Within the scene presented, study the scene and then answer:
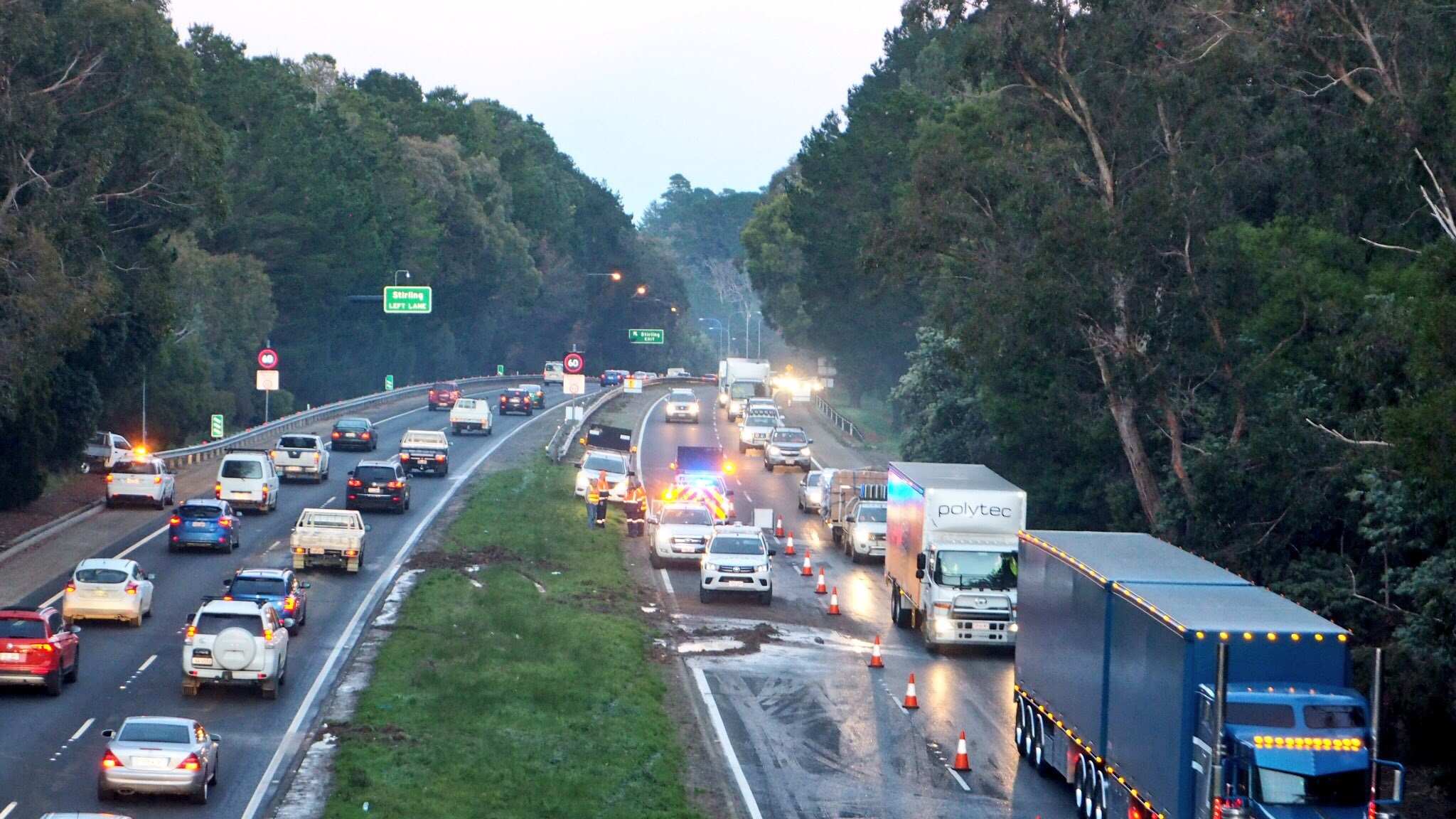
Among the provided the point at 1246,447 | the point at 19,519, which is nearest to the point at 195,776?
the point at 1246,447

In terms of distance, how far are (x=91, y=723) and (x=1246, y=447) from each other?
74.4 feet

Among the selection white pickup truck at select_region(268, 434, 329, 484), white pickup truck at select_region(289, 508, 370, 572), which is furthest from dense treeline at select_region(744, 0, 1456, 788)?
white pickup truck at select_region(268, 434, 329, 484)

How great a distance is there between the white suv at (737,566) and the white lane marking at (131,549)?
47.2 ft

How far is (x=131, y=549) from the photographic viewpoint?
41531 mm

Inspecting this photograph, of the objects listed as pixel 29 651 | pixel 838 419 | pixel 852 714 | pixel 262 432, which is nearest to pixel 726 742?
pixel 852 714

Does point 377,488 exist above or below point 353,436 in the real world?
below

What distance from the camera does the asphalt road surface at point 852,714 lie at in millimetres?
21312

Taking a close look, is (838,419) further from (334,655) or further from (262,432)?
(334,655)

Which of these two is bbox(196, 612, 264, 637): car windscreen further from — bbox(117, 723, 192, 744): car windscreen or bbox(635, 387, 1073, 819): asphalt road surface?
bbox(635, 387, 1073, 819): asphalt road surface

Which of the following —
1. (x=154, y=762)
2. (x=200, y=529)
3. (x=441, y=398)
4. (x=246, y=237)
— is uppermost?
(x=246, y=237)

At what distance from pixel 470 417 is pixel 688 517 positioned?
34.0 meters

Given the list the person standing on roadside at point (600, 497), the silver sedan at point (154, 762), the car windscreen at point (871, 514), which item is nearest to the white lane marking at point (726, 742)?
the silver sedan at point (154, 762)

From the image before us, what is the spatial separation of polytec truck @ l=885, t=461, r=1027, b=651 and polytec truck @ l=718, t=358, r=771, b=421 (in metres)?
60.4

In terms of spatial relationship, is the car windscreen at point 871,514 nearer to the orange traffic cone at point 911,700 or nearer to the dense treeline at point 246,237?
the orange traffic cone at point 911,700
